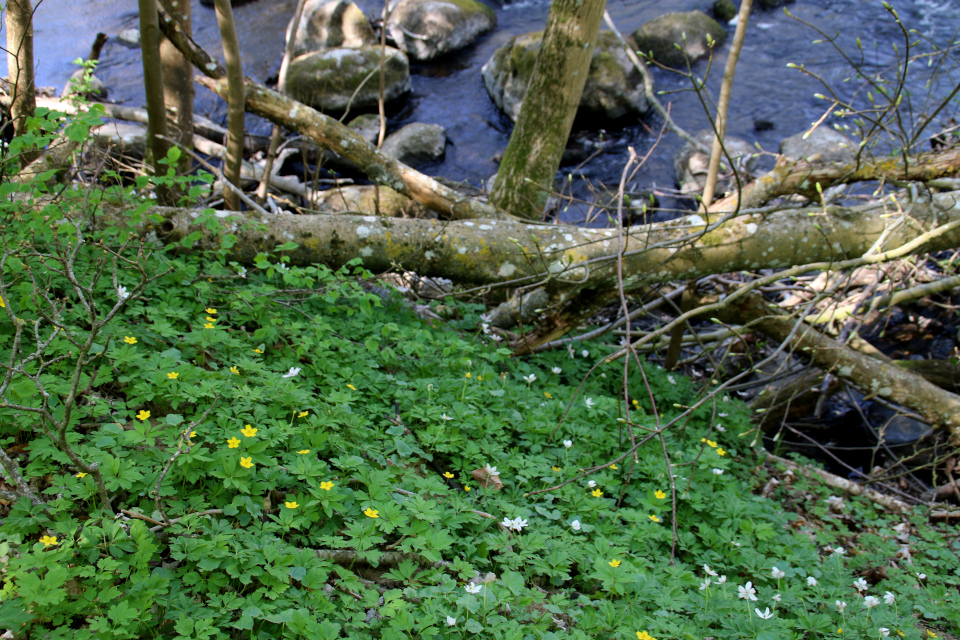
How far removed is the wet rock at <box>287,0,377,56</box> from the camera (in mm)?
10383

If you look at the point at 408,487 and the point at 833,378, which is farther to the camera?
the point at 833,378

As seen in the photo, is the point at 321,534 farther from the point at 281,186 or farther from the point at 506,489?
the point at 281,186

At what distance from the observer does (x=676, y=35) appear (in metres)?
10.6

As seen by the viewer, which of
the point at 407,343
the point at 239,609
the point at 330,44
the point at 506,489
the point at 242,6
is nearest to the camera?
the point at 239,609

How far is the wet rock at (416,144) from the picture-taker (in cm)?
870

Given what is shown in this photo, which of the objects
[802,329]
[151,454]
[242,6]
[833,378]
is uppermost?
[242,6]

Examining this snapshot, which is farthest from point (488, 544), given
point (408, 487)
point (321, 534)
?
point (321, 534)

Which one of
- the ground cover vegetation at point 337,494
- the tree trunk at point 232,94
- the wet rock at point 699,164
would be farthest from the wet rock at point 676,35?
the ground cover vegetation at point 337,494

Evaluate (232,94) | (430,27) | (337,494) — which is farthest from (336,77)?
(337,494)

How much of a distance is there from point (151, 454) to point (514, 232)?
2636mm

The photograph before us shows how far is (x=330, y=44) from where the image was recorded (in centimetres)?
1037

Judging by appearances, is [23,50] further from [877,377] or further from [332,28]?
[332,28]

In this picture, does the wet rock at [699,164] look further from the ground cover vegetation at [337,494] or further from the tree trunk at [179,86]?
the tree trunk at [179,86]

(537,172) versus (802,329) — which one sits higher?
(537,172)
